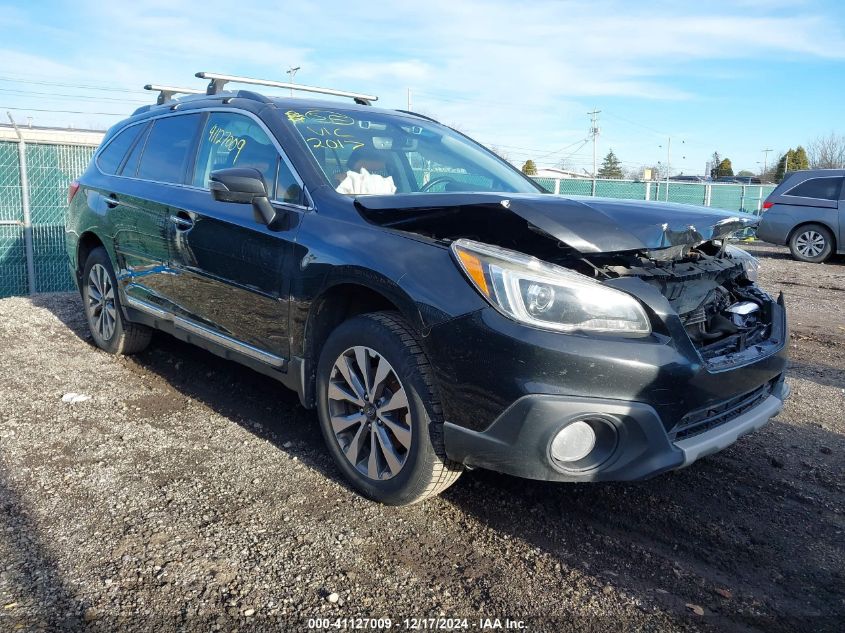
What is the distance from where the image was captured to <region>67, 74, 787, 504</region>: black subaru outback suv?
2.63 m

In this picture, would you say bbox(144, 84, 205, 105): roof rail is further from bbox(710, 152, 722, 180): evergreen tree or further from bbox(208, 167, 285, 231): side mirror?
bbox(710, 152, 722, 180): evergreen tree

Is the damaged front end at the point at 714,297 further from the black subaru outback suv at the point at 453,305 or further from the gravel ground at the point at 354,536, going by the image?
the gravel ground at the point at 354,536

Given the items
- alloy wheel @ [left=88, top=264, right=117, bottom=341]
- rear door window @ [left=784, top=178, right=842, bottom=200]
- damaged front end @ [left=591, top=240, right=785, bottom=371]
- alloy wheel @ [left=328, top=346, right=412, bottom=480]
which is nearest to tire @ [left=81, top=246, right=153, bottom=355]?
alloy wheel @ [left=88, top=264, right=117, bottom=341]

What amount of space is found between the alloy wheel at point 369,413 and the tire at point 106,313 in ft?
8.86

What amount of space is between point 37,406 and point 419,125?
117 inches

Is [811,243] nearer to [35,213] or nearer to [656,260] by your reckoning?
[656,260]

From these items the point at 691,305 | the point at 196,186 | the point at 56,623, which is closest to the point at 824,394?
the point at 691,305

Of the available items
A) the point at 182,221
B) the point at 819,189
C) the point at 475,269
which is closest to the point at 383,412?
the point at 475,269

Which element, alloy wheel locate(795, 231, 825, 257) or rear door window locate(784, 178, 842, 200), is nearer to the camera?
rear door window locate(784, 178, 842, 200)

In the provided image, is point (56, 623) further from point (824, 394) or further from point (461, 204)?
point (824, 394)

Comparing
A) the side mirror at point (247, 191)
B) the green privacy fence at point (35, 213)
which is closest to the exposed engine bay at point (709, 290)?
the side mirror at point (247, 191)

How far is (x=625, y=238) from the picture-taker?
2.75 meters

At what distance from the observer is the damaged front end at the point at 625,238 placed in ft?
9.00

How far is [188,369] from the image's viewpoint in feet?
17.6
